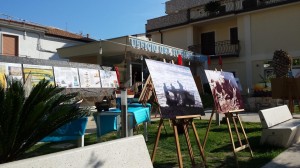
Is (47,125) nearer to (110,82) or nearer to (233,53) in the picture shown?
(110,82)

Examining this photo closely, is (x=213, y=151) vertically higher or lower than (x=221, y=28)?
lower

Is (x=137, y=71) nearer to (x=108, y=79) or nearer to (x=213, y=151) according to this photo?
(x=108, y=79)

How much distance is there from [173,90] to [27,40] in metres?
22.9

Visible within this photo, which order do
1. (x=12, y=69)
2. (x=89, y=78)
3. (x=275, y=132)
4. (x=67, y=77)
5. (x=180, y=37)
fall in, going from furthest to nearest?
(x=180, y=37) → (x=89, y=78) → (x=67, y=77) → (x=12, y=69) → (x=275, y=132)

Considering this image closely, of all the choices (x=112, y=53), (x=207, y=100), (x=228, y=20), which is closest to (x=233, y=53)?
(x=228, y=20)

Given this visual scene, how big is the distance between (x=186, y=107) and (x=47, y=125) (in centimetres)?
208

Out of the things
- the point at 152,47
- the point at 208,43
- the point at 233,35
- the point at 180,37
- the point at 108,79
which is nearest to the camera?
the point at 108,79

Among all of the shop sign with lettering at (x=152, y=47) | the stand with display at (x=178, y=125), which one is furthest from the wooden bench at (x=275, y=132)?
the shop sign with lettering at (x=152, y=47)

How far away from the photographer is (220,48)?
25281mm

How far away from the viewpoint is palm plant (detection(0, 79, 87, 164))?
10.8 feet

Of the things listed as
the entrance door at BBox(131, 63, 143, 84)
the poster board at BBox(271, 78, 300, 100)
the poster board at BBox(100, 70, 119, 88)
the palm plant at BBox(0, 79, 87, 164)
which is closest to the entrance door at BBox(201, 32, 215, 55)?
the entrance door at BBox(131, 63, 143, 84)

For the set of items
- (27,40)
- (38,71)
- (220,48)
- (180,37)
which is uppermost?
(180,37)

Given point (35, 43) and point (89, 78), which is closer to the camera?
point (89, 78)

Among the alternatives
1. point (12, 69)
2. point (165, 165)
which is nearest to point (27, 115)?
point (165, 165)
